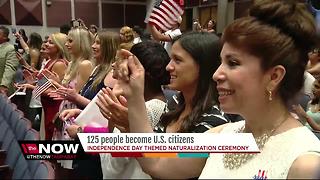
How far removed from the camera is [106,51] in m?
1.97

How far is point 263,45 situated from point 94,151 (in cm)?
35

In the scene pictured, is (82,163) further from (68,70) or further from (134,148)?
(68,70)

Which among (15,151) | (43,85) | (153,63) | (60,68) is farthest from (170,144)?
(60,68)

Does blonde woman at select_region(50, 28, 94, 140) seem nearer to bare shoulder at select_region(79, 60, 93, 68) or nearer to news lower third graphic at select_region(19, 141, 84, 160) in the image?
bare shoulder at select_region(79, 60, 93, 68)

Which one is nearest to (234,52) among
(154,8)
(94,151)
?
(94,151)

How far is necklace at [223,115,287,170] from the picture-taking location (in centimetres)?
66

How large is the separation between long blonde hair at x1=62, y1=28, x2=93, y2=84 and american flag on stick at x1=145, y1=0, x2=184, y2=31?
500 millimetres

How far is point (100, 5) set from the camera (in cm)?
340

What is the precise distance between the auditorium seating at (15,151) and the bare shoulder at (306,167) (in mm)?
538

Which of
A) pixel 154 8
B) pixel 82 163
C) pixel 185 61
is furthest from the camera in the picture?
pixel 154 8

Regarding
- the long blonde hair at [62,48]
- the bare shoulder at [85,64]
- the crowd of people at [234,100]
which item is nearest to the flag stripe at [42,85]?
the bare shoulder at [85,64]

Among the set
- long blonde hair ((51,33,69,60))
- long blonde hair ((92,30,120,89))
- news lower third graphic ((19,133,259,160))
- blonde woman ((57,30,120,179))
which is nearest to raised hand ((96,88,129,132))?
news lower third graphic ((19,133,259,160))

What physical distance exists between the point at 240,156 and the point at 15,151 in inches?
36.9

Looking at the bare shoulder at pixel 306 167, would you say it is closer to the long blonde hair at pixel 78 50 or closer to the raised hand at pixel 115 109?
the raised hand at pixel 115 109
